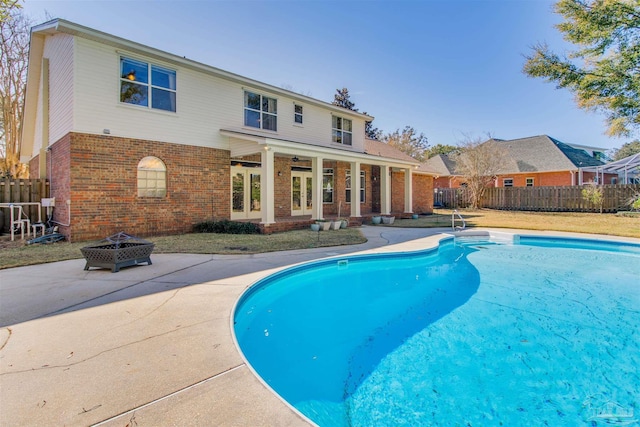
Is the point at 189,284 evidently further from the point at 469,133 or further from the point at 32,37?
the point at 469,133

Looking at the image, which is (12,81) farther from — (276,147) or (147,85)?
(276,147)

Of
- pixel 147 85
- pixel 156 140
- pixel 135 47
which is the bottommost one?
pixel 156 140

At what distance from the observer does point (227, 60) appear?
1802cm

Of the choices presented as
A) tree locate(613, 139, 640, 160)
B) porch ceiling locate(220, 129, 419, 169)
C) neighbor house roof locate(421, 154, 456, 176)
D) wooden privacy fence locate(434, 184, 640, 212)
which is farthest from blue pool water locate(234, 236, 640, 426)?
tree locate(613, 139, 640, 160)

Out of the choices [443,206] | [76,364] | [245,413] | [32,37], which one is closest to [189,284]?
[76,364]

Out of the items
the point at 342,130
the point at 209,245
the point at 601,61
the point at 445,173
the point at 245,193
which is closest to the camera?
the point at 209,245

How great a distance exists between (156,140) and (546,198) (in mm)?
24001

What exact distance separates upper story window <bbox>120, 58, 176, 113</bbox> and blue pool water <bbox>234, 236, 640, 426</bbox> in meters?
8.55

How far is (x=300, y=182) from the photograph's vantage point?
16062mm

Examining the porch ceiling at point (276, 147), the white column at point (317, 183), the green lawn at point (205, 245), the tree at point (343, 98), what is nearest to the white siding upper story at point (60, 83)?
the green lawn at point (205, 245)

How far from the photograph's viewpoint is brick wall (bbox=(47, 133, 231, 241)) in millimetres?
9570

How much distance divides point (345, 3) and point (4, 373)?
49.0ft

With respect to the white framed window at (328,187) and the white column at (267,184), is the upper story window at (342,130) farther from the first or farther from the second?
the white column at (267,184)

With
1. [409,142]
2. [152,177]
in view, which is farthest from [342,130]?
[409,142]
